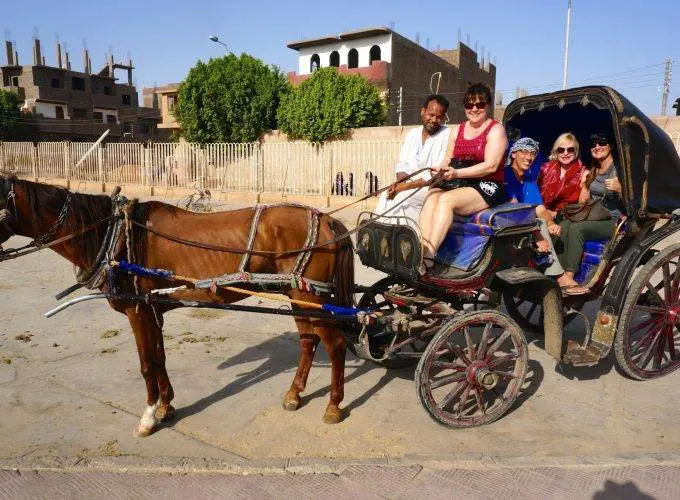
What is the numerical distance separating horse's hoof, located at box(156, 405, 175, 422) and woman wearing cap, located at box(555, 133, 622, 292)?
10.9ft

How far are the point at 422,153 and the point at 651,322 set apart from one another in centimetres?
242

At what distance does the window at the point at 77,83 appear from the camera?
52375mm

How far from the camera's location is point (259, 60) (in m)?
22.4

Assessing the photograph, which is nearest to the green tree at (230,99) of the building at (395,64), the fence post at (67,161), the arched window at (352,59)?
the fence post at (67,161)

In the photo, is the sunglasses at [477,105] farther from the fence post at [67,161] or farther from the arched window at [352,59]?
the arched window at [352,59]

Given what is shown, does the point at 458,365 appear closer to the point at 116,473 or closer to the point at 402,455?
the point at 402,455

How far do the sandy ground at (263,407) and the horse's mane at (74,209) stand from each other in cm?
127

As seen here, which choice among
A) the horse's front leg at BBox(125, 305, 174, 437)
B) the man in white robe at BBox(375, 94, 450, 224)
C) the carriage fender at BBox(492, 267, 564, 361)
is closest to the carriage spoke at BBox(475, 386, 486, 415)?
the carriage fender at BBox(492, 267, 564, 361)

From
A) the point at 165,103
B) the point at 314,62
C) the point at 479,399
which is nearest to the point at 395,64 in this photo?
the point at 314,62

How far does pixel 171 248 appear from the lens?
339 centimetres

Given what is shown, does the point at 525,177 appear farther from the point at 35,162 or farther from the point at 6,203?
the point at 35,162

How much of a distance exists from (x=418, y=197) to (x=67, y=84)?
189 feet

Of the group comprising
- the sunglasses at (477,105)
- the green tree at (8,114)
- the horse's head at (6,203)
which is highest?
the green tree at (8,114)

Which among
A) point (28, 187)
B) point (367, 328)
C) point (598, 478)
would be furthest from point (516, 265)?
point (28, 187)
